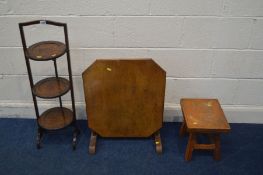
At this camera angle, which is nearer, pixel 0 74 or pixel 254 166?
pixel 254 166

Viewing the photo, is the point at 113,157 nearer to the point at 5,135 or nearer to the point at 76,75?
the point at 76,75

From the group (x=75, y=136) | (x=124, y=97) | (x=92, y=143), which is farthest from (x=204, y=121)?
(x=75, y=136)

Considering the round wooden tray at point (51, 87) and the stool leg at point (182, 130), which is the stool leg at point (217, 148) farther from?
the round wooden tray at point (51, 87)

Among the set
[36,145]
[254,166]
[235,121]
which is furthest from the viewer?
[235,121]

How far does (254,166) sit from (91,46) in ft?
5.07

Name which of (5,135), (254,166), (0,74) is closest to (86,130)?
(5,135)

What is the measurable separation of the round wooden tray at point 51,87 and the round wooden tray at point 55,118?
31cm

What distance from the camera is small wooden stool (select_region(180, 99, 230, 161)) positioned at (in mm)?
2176

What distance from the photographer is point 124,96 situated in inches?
91.7

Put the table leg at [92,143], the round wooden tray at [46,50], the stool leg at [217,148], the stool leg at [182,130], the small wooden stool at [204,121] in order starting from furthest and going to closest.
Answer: the stool leg at [182,130] → the table leg at [92,143] → the stool leg at [217,148] → the small wooden stool at [204,121] → the round wooden tray at [46,50]

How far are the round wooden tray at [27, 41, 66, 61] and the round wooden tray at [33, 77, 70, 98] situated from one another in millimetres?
301

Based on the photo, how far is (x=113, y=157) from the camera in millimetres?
2389

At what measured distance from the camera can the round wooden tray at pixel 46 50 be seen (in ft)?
6.71

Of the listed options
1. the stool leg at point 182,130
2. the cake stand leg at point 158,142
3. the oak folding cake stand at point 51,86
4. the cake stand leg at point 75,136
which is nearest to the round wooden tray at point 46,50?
the oak folding cake stand at point 51,86
